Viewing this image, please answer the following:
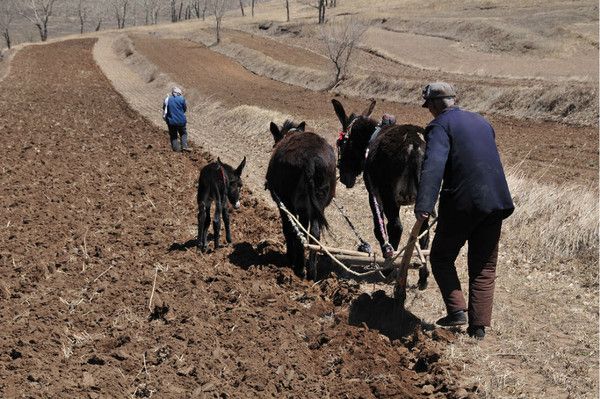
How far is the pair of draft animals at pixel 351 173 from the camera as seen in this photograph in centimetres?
687

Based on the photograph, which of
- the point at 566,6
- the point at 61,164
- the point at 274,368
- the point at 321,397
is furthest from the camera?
the point at 566,6

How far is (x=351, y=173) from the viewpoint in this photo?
813 centimetres

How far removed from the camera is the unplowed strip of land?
15242 millimetres

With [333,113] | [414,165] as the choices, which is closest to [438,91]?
[414,165]

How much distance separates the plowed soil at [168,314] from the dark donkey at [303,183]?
42cm

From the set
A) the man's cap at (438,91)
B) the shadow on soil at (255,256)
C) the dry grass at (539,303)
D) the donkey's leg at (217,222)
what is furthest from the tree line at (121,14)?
the man's cap at (438,91)

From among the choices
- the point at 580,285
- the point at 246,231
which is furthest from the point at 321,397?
the point at 246,231

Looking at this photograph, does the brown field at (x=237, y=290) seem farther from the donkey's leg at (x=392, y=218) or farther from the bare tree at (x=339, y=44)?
the bare tree at (x=339, y=44)

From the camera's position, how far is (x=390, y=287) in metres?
7.47

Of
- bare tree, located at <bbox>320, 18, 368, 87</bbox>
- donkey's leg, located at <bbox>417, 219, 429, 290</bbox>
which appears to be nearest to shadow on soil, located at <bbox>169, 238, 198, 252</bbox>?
donkey's leg, located at <bbox>417, 219, 429, 290</bbox>

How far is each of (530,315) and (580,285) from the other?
52.3 inches

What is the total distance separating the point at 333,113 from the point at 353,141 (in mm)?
17149

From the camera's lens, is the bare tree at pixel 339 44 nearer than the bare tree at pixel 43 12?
Yes

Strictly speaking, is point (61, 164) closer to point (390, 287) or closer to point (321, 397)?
point (390, 287)
